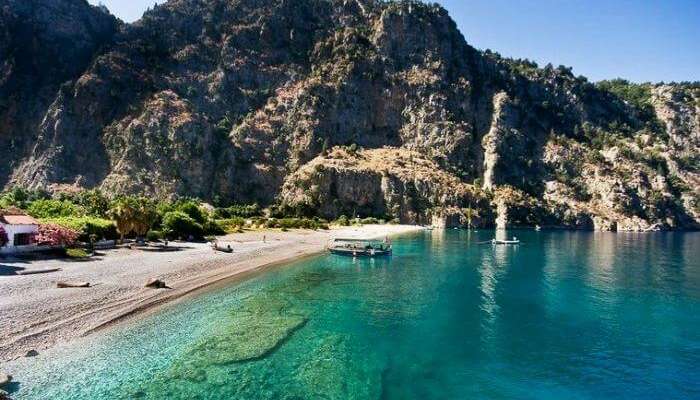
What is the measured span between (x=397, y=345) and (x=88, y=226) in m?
52.2

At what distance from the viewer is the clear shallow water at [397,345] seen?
1001 inches

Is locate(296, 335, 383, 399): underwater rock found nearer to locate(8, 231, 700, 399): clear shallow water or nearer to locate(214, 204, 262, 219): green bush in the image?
locate(8, 231, 700, 399): clear shallow water

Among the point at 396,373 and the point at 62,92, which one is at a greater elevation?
the point at 62,92

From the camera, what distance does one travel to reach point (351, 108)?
196m

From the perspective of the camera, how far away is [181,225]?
283 feet

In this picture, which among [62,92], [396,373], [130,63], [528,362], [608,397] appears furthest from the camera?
[130,63]

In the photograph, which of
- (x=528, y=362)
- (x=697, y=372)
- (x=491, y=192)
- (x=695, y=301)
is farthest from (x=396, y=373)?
(x=491, y=192)

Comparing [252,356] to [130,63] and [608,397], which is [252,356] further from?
[130,63]

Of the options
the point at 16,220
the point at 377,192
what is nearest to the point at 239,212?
the point at 377,192

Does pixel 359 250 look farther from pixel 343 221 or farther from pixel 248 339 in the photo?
pixel 343 221

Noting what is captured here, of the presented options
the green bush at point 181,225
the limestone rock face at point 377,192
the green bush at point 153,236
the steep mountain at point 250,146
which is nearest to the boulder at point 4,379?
the green bush at point 153,236

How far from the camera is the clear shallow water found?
25.4m

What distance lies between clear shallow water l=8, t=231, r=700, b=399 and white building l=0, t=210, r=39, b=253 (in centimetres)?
2577

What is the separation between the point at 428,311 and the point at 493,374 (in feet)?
48.6
